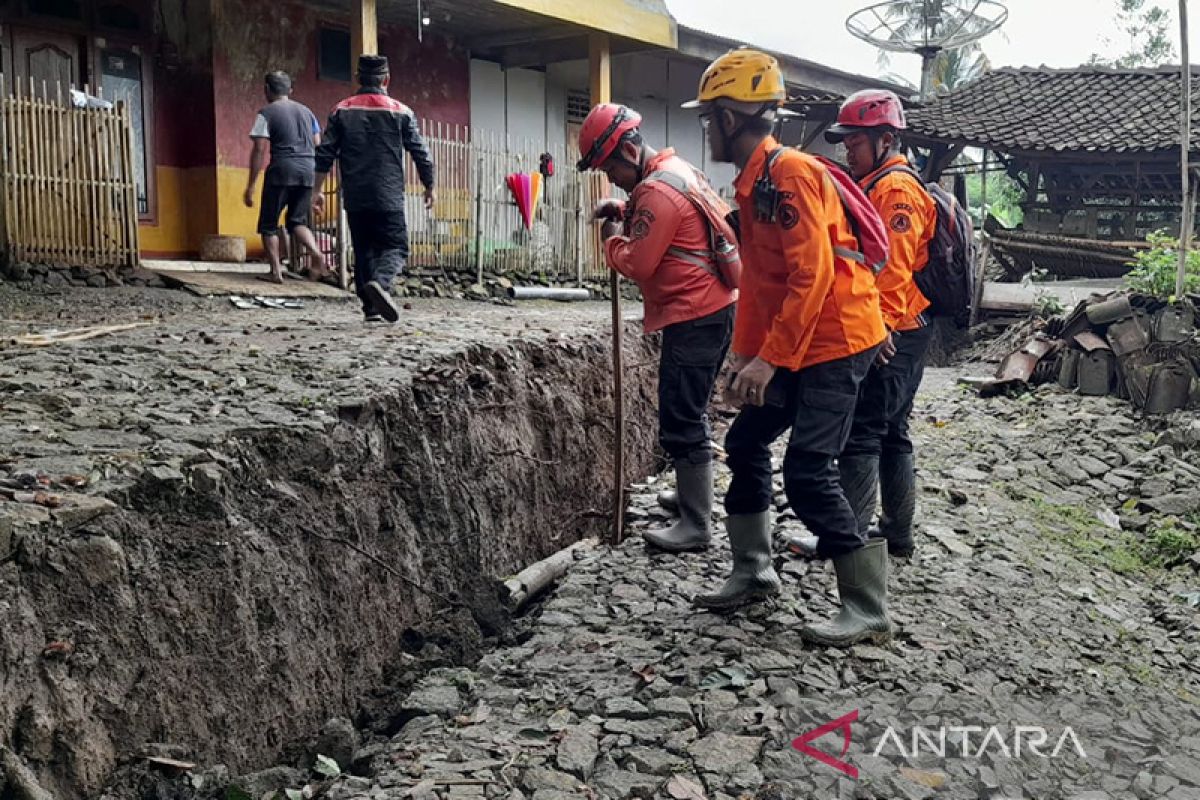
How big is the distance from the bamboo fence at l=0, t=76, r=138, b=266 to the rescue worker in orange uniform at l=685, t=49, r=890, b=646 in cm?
727

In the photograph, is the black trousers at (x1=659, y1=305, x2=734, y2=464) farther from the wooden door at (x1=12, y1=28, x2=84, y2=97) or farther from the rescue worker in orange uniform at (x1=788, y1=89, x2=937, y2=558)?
the wooden door at (x1=12, y1=28, x2=84, y2=97)

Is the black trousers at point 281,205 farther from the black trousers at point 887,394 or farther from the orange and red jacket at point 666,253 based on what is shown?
the black trousers at point 887,394

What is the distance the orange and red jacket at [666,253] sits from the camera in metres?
4.51

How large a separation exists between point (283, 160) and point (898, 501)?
6.60 m

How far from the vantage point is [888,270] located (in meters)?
A: 4.65

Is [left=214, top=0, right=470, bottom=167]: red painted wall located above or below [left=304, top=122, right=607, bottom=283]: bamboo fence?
above

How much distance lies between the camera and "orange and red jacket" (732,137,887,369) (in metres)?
3.65

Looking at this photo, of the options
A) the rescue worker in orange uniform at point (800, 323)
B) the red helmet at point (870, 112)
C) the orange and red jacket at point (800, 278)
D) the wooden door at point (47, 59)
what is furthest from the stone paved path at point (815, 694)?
the wooden door at point (47, 59)

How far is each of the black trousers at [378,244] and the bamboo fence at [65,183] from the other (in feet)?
11.0

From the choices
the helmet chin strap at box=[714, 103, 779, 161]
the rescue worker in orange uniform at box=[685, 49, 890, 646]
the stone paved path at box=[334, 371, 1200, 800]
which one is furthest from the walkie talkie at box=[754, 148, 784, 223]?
the stone paved path at box=[334, 371, 1200, 800]

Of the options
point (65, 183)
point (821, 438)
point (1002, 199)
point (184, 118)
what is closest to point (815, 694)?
point (821, 438)

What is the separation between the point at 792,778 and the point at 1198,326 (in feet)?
29.8

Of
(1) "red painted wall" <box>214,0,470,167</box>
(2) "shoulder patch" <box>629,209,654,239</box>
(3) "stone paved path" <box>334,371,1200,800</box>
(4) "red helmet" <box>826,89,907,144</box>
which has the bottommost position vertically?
(3) "stone paved path" <box>334,371,1200,800</box>

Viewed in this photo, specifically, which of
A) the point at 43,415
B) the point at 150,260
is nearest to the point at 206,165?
the point at 150,260
